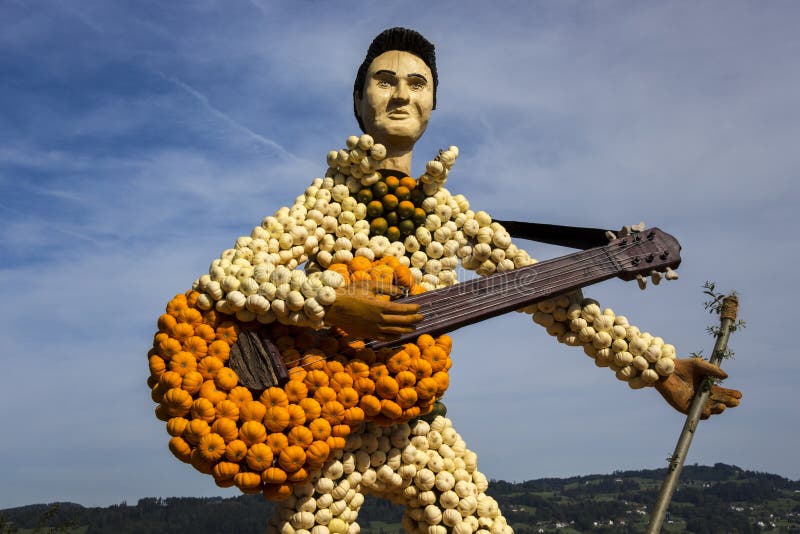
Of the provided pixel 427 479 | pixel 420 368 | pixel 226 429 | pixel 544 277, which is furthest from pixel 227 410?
pixel 544 277

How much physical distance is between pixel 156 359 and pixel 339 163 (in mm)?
1872

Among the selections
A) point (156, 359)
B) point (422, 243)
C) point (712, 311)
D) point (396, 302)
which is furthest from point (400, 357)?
point (712, 311)

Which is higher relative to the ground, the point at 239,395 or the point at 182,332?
the point at 182,332

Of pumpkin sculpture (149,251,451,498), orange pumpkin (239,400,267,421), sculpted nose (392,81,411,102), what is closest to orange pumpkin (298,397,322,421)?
pumpkin sculpture (149,251,451,498)

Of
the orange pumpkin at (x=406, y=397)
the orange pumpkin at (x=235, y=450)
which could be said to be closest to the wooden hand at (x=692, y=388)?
the orange pumpkin at (x=406, y=397)

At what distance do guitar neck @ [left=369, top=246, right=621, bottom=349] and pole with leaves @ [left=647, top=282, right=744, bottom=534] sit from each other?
32.7 inches

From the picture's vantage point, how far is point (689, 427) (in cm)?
623

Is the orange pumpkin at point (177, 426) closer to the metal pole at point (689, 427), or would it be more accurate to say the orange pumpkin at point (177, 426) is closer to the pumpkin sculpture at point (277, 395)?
the pumpkin sculpture at point (277, 395)

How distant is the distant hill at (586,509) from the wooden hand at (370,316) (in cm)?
2417

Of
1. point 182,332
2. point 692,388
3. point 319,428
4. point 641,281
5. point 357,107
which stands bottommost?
point 319,428

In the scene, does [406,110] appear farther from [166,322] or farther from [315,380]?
[166,322]

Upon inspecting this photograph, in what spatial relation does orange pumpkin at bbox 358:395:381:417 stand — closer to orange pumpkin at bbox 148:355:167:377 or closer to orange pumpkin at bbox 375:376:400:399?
orange pumpkin at bbox 375:376:400:399

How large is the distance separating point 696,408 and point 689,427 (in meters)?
0.16

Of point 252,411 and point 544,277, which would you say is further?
point 544,277
